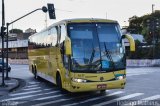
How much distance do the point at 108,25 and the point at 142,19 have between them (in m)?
95.5

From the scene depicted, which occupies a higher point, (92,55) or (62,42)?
(62,42)

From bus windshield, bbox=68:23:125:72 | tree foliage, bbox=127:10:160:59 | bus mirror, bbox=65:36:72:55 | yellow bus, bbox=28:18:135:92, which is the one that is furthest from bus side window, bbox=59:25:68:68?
tree foliage, bbox=127:10:160:59

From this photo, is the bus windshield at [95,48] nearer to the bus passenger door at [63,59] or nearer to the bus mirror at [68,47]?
the bus mirror at [68,47]

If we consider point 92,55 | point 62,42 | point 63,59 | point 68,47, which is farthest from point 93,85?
point 62,42

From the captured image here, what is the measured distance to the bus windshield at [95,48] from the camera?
Result: 1533 centimetres

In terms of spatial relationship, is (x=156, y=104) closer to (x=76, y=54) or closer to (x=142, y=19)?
(x=76, y=54)

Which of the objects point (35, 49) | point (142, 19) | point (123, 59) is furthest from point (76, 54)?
point (142, 19)

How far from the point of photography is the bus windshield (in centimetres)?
1533

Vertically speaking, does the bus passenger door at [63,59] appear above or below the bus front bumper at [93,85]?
above

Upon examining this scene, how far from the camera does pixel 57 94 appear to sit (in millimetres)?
17672

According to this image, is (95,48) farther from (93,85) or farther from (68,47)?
(93,85)

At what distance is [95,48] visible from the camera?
1551cm

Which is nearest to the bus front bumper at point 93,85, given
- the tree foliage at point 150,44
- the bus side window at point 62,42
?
the bus side window at point 62,42

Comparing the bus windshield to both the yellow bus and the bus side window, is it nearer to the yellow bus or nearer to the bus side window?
the yellow bus
